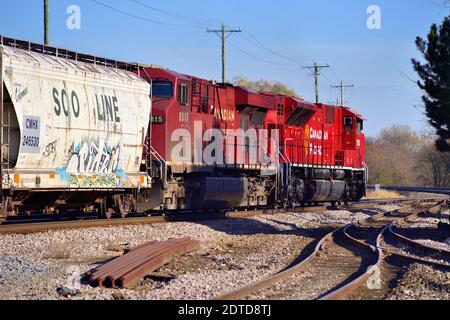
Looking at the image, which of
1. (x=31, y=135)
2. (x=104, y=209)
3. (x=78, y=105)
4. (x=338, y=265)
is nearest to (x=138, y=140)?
(x=104, y=209)

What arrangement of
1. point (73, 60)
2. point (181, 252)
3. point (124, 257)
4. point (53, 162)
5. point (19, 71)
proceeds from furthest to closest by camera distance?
point (73, 60), point (53, 162), point (19, 71), point (181, 252), point (124, 257)

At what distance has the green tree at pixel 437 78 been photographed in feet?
83.2

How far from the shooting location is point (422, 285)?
9469mm

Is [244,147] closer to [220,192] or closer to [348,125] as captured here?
[220,192]

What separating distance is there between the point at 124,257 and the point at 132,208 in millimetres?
7244

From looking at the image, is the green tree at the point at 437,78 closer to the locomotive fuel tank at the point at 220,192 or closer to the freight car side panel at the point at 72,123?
the locomotive fuel tank at the point at 220,192

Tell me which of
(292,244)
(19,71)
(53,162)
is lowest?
(292,244)

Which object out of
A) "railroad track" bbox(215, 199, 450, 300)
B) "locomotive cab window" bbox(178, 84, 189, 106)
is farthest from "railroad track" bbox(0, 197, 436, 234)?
"railroad track" bbox(215, 199, 450, 300)

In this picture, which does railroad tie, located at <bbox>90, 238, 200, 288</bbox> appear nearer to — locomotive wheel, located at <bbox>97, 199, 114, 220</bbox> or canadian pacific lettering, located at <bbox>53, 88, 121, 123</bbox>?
canadian pacific lettering, located at <bbox>53, 88, 121, 123</bbox>

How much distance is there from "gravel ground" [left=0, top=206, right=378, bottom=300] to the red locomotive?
1550mm

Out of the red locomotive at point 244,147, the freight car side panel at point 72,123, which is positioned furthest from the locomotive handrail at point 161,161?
the freight car side panel at point 72,123

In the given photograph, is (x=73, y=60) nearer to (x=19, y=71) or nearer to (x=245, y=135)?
(x=19, y=71)
